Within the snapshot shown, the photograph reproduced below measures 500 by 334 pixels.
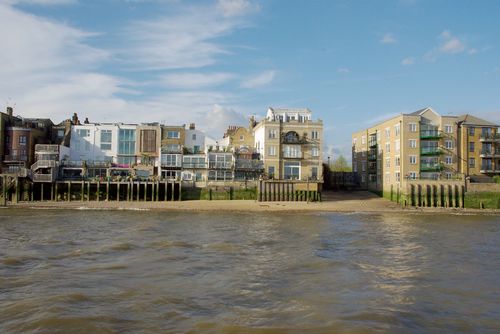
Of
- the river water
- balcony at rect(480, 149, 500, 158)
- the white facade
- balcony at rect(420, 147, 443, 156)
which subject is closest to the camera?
the river water

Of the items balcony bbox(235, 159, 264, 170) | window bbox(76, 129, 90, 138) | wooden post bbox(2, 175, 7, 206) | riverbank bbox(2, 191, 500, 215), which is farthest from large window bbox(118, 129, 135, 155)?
balcony bbox(235, 159, 264, 170)

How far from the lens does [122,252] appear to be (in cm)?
2248

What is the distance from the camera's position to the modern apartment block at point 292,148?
6047 centimetres

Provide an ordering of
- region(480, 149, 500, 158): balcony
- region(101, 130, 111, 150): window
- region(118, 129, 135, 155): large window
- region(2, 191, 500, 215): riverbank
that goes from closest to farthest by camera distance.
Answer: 1. region(2, 191, 500, 215): riverbank
2. region(480, 149, 500, 158): balcony
3. region(101, 130, 111, 150): window
4. region(118, 129, 135, 155): large window

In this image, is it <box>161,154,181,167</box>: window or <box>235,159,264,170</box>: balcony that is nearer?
<box>235,159,264,170</box>: balcony

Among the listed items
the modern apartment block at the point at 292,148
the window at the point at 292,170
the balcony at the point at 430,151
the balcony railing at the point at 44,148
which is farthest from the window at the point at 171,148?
the balcony at the point at 430,151

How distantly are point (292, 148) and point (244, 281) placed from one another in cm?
4498

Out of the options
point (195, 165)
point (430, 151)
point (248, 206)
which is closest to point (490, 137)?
point (430, 151)

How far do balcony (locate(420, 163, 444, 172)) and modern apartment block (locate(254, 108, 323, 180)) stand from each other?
1248 centimetres

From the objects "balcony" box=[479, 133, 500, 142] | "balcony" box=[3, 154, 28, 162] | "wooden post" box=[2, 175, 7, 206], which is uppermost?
"balcony" box=[479, 133, 500, 142]

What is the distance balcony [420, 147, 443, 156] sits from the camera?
5841cm

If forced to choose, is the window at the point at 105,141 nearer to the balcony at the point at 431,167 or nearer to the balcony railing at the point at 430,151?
the balcony railing at the point at 430,151

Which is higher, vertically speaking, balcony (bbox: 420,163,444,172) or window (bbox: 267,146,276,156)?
window (bbox: 267,146,276,156)

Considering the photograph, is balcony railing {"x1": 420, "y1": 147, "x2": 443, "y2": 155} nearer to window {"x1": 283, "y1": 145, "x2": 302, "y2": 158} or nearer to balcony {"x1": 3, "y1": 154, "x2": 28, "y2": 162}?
window {"x1": 283, "y1": 145, "x2": 302, "y2": 158}
